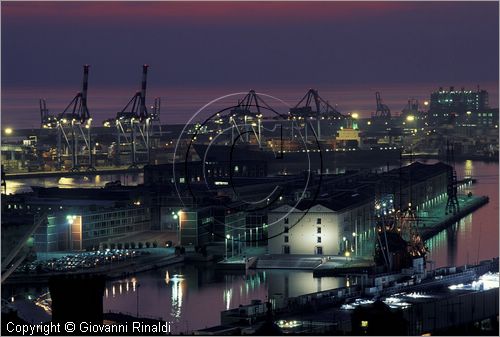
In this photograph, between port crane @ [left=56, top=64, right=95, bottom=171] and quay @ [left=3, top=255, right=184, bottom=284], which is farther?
port crane @ [left=56, top=64, right=95, bottom=171]

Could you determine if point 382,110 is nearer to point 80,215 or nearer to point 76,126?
point 76,126

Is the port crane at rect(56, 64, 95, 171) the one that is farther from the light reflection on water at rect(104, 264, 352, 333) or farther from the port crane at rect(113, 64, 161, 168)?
the light reflection on water at rect(104, 264, 352, 333)

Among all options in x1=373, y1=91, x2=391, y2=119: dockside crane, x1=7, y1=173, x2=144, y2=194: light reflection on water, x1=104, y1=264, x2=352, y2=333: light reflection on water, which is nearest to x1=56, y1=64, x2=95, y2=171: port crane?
x1=7, y1=173, x2=144, y2=194: light reflection on water

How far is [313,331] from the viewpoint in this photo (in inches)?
286

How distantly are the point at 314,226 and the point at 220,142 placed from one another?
17471mm

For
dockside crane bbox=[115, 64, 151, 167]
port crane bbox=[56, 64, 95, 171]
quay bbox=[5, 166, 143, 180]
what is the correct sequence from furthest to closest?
dockside crane bbox=[115, 64, 151, 167] → port crane bbox=[56, 64, 95, 171] → quay bbox=[5, 166, 143, 180]

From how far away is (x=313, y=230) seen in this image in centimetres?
1155

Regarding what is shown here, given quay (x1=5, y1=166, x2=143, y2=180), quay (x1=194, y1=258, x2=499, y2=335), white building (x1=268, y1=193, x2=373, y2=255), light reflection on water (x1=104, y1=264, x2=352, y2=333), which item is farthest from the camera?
quay (x1=5, y1=166, x2=143, y2=180)

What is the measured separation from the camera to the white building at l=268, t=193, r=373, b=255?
11.5 meters

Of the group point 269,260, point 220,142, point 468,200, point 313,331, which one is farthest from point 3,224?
point 220,142

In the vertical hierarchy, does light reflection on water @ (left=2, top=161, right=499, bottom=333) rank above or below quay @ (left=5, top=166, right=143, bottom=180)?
below

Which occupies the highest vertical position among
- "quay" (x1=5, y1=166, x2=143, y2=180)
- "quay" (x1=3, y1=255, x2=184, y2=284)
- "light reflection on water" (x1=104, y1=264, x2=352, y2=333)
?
"quay" (x1=5, y1=166, x2=143, y2=180)

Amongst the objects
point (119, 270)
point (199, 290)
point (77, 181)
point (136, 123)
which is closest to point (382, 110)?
point (136, 123)

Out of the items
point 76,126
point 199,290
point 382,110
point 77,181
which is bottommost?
point 199,290
